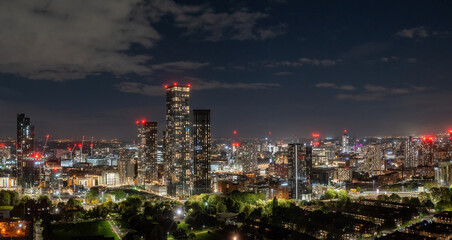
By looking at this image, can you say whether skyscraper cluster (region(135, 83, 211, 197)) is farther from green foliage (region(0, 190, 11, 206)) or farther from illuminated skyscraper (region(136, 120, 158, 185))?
green foliage (region(0, 190, 11, 206))

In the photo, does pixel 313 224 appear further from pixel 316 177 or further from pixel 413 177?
pixel 413 177

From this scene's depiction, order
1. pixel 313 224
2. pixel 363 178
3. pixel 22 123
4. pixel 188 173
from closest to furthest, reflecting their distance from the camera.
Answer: pixel 313 224
pixel 188 173
pixel 22 123
pixel 363 178

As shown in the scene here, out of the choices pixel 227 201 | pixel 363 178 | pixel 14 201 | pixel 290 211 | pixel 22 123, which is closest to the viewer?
pixel 290 211

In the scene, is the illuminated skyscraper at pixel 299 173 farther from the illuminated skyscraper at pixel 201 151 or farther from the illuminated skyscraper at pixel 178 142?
the illuminated skyscraper at pixel 178 142

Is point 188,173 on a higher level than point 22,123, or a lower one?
lower

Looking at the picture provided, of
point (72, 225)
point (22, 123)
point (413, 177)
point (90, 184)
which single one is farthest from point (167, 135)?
point (413, 177)

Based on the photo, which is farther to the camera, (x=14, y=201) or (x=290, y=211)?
(x=14, y=201)

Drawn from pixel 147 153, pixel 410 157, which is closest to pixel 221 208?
pixel 147 153
